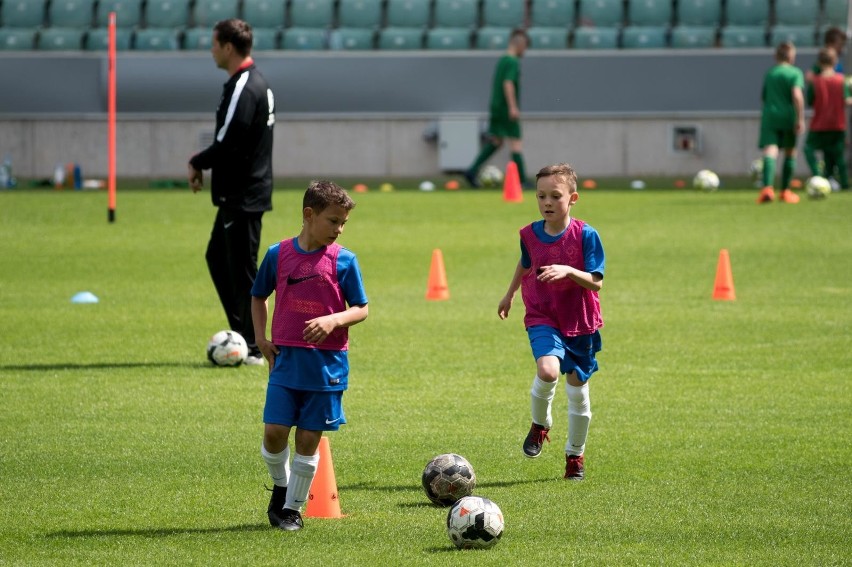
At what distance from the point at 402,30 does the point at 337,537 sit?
85.7 ft

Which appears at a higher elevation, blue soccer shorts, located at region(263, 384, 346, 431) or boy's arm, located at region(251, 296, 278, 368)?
boy's arm, located at region(251, 296, 278, 368)

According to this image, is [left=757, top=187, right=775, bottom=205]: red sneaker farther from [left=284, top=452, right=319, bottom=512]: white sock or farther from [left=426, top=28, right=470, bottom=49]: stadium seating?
[left=284, top=452, right=319, bottom=512]: white sock

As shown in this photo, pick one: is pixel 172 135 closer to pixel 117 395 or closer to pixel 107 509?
pixel 117 395

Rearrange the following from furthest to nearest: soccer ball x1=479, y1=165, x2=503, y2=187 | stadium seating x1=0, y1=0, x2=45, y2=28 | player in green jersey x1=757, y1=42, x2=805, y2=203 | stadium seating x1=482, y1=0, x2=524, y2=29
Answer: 1. stadium seating x1=0, y1=0, x2=45, y2=28
2. stadium seating x1=482, y1=0, x2=524, y2=29
3. soccer ball x1=479, y1=165, x2=503, y2=187
4. player in green jersey x1=757, y1=42, x2=805, y2=203

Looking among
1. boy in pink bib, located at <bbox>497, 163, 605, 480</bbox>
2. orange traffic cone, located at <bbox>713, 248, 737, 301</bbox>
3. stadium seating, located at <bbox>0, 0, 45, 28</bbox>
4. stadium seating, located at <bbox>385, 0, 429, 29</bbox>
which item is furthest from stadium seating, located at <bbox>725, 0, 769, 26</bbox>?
boy in pink bib, located at <bbox>497, 163, 605, 480</bbox>

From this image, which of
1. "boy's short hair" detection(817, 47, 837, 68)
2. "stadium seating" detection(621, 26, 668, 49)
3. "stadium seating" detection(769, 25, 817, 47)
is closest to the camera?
"boy's short hair" detection(817, 47, 837, 68)

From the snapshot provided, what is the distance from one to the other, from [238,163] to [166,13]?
22.8 metres

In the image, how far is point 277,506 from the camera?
5930 mm

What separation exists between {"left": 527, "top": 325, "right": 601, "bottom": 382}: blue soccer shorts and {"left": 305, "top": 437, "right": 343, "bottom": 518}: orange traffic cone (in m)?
1.33

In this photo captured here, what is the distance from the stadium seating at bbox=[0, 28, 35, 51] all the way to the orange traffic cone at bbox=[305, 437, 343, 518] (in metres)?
26.9

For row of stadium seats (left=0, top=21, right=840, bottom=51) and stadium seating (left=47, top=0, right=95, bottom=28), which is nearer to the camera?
row of stadium seats (left=0, top=21, right=840, bottom=51)

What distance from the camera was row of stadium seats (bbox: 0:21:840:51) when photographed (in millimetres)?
30094

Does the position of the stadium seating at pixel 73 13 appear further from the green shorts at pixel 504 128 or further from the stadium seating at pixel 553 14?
the green shorts at pixel 504 128

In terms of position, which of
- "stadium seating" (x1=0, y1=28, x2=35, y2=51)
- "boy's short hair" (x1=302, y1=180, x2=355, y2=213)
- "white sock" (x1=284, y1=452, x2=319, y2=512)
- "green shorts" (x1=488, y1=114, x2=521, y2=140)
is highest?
"stadium seating" (x1=0, y1=28, x2=35, y2=51)
